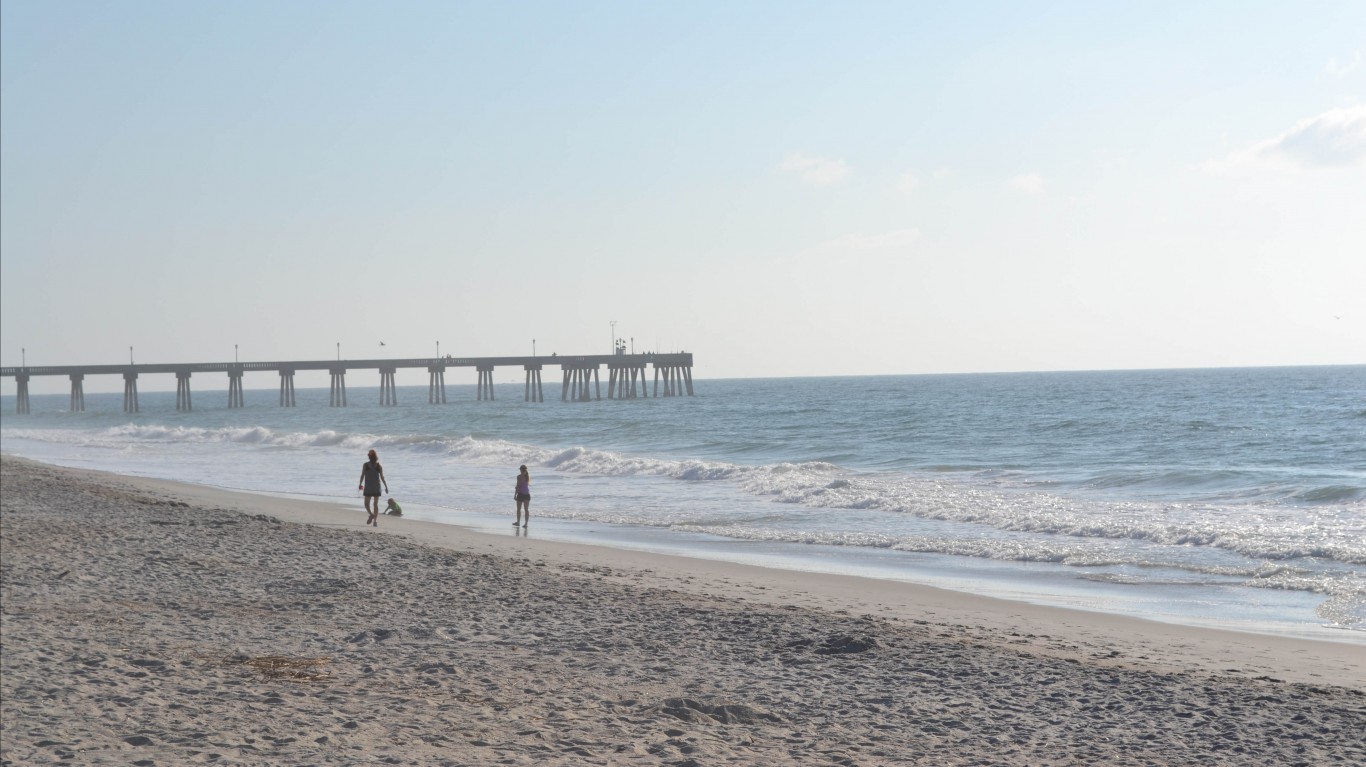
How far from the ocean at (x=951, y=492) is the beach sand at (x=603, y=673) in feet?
8.37

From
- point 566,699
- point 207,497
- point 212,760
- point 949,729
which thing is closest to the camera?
point 212,760

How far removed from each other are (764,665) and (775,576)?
5373 mm

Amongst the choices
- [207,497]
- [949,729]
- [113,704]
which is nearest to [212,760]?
[113,704]

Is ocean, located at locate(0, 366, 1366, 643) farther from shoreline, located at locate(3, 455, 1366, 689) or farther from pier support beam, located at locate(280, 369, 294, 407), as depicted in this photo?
pier support beam, located at locate(280, 369, 294, 407)

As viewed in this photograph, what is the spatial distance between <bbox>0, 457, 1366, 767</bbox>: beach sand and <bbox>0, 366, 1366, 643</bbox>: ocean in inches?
100

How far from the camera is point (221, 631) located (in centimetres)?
939

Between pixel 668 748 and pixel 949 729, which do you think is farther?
pixel 949 729

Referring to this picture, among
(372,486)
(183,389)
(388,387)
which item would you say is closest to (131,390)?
(183,389)

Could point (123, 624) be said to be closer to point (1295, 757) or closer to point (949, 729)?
point (949, 729)

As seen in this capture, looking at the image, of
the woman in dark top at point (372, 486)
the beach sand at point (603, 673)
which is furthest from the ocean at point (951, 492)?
the beach sand at point (603, 673)

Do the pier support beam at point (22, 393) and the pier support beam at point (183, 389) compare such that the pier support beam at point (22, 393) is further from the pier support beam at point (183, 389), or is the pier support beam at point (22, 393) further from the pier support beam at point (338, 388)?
the pier support beam at point (338, 388)

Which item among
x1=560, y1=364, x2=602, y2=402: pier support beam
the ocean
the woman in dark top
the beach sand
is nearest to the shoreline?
the beach sand

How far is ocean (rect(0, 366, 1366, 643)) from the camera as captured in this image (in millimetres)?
13750

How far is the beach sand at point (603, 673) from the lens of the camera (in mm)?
6453
